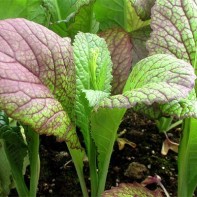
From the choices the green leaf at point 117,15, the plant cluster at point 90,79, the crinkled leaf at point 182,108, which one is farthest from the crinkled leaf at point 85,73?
the green leaf at point 117,15

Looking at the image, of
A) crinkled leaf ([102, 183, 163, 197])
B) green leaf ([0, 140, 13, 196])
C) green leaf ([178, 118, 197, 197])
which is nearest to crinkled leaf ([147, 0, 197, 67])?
green leaf ([178, 118, 197, 197])

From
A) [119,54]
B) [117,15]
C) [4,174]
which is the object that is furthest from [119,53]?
[4,174]

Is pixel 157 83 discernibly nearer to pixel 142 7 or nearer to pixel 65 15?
pixel 142 7

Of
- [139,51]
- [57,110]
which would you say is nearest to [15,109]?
[57,110]

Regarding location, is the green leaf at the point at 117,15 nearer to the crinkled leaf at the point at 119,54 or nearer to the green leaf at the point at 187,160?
the crinkled leaf at the point at 119,54

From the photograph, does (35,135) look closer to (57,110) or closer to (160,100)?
(57,110)

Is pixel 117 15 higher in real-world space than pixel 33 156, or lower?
higher
